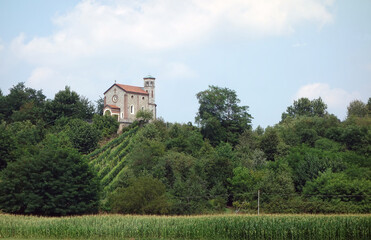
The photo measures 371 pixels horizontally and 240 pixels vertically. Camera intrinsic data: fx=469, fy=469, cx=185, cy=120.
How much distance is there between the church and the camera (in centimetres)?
7162

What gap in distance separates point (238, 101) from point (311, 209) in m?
28.4

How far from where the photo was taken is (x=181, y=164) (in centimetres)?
5222

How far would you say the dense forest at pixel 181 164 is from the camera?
45500 mm

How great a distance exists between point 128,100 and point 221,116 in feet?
48.1

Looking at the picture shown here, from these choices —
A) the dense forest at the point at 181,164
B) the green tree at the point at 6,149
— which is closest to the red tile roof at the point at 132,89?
the dense forest at the point at 181,164

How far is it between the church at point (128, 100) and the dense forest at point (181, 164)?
2.52 metres

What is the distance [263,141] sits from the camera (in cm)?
6297

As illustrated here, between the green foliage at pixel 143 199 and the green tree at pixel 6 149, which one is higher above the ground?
the green tree at pixel 6 149

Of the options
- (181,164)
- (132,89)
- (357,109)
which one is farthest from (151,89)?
(357,109)

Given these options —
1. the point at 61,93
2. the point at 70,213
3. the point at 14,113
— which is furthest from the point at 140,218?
the point at 14,113

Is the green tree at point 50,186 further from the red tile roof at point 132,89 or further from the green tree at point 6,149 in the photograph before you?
the red tile roof at point 132,89

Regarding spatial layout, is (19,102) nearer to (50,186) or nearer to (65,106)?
(65,106)

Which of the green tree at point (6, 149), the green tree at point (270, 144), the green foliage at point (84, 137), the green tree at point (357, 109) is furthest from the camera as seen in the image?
the green tree at point (357, 109)

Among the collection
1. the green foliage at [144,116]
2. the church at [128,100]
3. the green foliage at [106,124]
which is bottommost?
the green foliage at [106,124]
